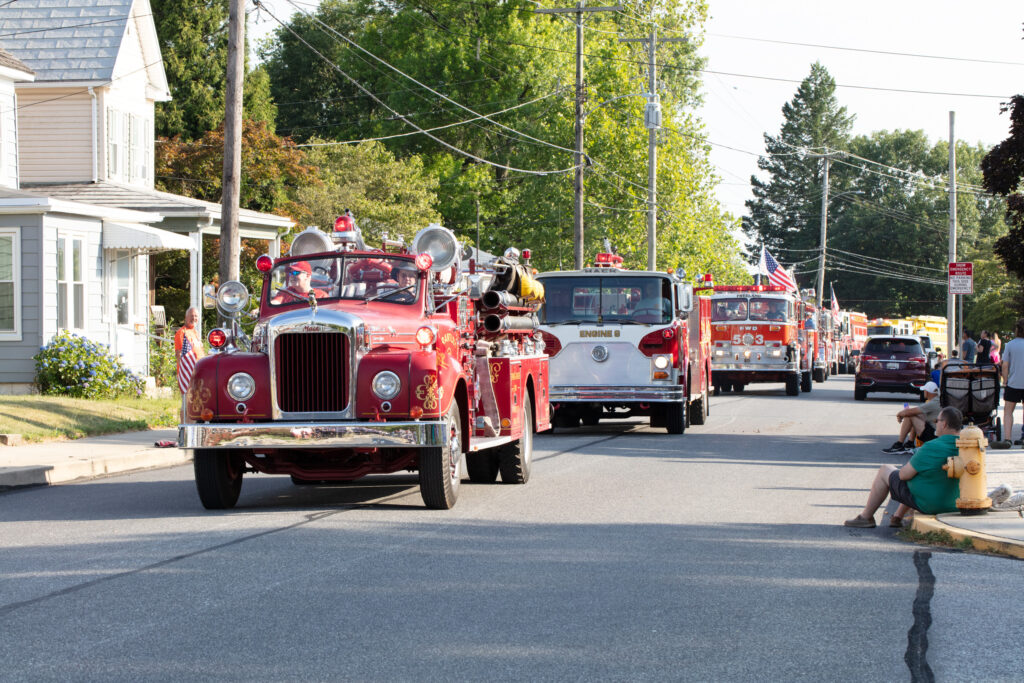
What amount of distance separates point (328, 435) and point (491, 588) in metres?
3.06

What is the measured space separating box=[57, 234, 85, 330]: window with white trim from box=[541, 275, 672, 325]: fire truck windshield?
925 centimetres

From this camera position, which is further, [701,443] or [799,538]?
[701,443]

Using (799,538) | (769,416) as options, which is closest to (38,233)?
(769,416)

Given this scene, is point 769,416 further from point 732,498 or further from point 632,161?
point 632,161

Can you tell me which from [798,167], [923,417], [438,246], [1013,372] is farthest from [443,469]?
[798,167]

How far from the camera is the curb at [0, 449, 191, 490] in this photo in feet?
45.7

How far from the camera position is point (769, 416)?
26531 mm

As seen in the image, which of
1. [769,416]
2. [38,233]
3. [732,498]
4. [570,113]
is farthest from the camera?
[570,113]

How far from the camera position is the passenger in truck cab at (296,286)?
1256 centimetres

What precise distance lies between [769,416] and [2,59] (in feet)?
57.8

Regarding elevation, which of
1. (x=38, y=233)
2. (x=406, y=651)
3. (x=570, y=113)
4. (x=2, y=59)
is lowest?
(x=406, y=651)

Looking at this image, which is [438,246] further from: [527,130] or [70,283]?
[527,130]

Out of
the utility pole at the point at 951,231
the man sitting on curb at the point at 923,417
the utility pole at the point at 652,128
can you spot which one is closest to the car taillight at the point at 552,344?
the man sitting on curb at the point at 923,417

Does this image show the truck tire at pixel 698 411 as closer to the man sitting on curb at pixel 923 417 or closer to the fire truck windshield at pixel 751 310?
the man sitting on curb at pixel 923 417
